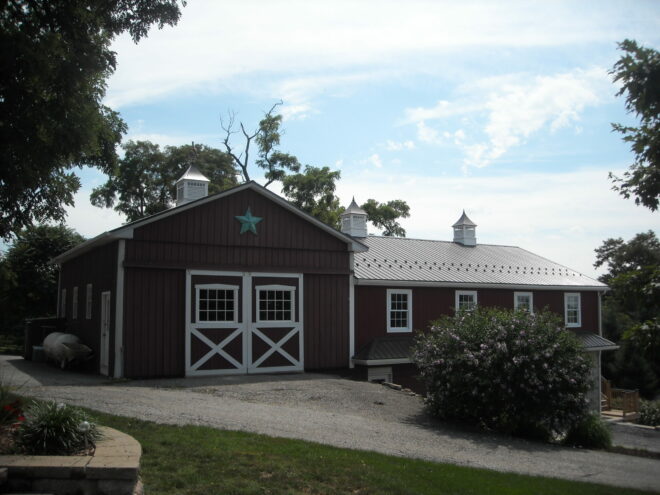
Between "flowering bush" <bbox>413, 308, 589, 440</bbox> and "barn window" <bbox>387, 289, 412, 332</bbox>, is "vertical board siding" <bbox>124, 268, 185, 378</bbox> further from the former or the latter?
"barn window" <bbox>387, 289, 412, 332</bbox>

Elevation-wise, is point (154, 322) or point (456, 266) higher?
point (456, 266)

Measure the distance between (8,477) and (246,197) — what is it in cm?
1310

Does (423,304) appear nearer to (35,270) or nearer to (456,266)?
(456,266)

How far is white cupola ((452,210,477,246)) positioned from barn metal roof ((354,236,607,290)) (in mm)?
405

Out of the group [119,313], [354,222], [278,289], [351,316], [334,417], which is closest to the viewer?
[334,417]

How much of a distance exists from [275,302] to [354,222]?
25.6 ft

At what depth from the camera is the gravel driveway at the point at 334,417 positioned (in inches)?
400

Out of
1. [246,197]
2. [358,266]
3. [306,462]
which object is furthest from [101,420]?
[358,266]

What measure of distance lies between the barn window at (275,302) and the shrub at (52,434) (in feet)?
37.7

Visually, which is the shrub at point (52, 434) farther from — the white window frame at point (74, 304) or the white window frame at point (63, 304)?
the white window frame at point (63, 304)

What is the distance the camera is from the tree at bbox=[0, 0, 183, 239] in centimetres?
861

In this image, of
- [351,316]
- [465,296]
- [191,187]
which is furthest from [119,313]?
[465,296]

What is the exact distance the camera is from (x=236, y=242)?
58.7 ft

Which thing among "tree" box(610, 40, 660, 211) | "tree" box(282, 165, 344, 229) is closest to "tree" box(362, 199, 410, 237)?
"tree" box(282, 165, 344, 229)
